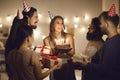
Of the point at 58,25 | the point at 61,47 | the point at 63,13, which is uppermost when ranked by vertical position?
the point at 63,13

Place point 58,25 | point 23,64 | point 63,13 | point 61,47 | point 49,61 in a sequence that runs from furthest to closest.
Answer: point 63,13 < point 58,25 < point 61,47 < point 49,61 < point 23,64

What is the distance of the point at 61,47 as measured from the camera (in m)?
3.31

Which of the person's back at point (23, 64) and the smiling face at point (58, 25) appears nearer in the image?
the person's back at point (23, 64)

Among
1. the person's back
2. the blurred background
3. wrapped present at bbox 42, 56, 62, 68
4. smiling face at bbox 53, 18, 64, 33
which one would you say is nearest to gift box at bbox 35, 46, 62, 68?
wrapped present at bbox 42, 56, 62, 68

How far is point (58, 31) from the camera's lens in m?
3.77

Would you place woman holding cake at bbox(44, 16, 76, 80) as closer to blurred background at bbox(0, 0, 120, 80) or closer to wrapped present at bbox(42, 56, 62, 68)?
wrapped present at bbox(42, 56, 62, 68)

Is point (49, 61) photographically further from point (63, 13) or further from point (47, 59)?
point (63, 13)

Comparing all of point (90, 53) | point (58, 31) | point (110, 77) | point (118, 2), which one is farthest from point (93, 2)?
point (110, 77)

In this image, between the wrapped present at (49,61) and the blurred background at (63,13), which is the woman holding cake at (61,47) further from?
the blurred background at (63,13)

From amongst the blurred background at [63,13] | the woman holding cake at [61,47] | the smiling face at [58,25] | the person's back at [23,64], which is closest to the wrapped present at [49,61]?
the woman holding cake at [61,47]

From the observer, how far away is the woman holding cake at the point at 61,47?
131 inches

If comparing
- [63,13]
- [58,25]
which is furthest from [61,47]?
[63,13]

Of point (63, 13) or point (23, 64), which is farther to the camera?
point (63, 13)

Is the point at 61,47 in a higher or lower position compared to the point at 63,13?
lower
